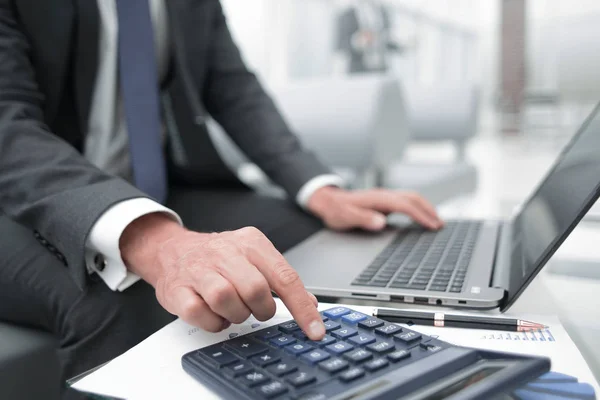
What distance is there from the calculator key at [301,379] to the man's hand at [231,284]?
1.9 inches

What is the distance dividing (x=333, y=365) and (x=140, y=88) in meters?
0.54

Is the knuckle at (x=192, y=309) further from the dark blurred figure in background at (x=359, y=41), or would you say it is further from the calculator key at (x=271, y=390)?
the dark blurred figure in background at (x=359, y=41)

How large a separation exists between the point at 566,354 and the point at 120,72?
2.01ft

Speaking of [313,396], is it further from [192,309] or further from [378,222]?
[378,222]

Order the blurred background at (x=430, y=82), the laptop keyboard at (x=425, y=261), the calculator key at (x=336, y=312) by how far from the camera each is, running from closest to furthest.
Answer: the calculator key at (x=336, y=312) → the laptop keyboard at (x=425, y=261) → the blurred background at (x=430, y=82)

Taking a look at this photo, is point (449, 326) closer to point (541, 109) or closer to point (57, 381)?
point (57, 381)

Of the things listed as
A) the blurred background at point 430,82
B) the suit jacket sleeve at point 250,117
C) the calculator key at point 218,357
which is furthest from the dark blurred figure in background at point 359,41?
the calculator key at point 218,357

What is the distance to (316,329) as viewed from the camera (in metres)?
0.33

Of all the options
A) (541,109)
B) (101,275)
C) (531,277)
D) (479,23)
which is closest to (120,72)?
(101,275)

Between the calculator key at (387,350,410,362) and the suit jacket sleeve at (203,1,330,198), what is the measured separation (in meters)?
0.56

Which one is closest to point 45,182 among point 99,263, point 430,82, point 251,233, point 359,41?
point 99,263

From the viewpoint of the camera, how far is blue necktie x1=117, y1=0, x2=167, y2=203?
69cm

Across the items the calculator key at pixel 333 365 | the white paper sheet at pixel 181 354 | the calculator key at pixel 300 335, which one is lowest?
the white paper sheet at pixel 181 354

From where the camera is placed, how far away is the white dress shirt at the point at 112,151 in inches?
17.9
